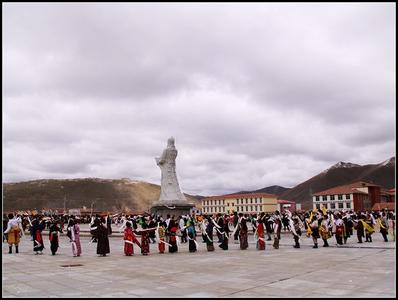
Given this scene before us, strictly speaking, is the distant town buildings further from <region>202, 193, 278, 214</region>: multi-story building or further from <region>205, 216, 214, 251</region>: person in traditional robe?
<region>205, 216, 214, 251</region>: person in traditional robe

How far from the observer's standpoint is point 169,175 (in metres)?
35.4

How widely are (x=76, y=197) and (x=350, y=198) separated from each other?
4707 inches

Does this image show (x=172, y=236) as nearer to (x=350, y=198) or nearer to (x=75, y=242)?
(x=75, y=242)

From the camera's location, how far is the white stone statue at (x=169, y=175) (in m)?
35.0

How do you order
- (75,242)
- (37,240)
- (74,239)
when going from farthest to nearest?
(37,240)
(74,239)
(75,242)

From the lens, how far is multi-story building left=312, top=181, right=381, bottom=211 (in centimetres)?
10088

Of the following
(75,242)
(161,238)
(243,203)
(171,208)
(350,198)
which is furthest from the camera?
(243,203)

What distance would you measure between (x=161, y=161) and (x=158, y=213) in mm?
4336

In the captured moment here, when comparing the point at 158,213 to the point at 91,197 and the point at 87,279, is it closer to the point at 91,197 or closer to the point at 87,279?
the point at 87,279

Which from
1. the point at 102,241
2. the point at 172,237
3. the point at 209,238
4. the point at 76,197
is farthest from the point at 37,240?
the point at 76,197

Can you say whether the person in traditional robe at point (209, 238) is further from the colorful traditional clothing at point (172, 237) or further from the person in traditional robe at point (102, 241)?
the person in traditional robe at point (102, 241)

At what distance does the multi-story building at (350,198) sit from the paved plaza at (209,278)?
290 feet

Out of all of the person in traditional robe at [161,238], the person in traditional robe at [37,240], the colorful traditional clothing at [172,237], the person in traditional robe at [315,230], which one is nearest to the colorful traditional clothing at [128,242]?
the person in traditional robe at [161,238]

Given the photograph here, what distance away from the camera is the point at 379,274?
10.7 m
